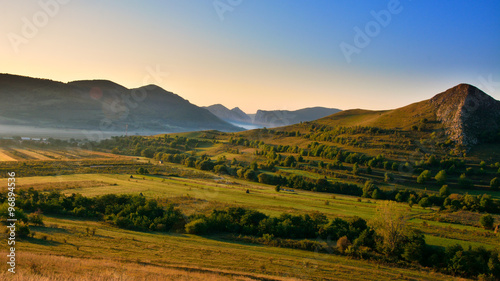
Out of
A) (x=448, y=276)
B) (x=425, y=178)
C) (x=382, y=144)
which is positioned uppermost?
(x=382, y=144)

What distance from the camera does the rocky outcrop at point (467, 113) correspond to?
286 ft

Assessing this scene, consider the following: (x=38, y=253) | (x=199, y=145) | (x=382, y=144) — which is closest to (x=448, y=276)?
(x=38, y=253)

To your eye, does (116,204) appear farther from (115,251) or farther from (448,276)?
(448,276)

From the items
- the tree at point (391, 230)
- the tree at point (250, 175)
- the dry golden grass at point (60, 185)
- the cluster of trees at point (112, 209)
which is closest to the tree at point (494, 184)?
the tree at point (391, 230)

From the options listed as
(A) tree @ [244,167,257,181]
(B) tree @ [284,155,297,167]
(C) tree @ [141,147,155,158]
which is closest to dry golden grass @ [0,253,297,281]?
(A) tree @ [244,167,257,181]

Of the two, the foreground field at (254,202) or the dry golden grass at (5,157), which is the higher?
the dry golden grass at (5,157)

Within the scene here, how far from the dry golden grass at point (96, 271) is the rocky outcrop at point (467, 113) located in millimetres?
91631

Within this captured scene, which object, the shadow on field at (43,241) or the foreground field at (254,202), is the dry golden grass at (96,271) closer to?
the shadow on field at (43,241)

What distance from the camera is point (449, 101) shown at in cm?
10475

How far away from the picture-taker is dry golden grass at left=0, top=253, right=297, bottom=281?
1512cm

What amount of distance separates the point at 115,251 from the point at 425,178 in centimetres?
6694

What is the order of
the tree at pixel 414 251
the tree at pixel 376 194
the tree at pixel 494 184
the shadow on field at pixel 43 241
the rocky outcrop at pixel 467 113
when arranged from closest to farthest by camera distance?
the shadow on field at pixel 43 241, the tree at pixel 414 251, the tree at pixel 376 194, the tree at pixel 494 184, the rocky outcrop at pixel 467 113

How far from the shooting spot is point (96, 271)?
17.0 m

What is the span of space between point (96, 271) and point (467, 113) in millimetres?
114983
